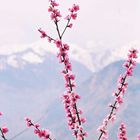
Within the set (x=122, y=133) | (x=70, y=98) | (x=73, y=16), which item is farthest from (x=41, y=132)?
(x=73, y=16)

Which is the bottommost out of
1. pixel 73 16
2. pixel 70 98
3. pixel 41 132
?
pixel 41 132

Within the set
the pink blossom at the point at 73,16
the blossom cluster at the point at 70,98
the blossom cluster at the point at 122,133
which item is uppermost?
the pink blossom at the point at 73,16

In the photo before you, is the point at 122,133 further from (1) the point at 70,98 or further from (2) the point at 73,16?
(2) the point at 73,16

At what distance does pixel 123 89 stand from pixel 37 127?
280cm

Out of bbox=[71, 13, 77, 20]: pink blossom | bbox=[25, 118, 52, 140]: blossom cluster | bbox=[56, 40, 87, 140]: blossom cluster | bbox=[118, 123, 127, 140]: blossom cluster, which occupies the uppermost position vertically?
bbox=[71, 13, 77, 20]: pink blossom

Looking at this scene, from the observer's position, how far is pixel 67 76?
1522 cm

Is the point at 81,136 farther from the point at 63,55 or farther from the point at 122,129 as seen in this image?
the point at 63,55

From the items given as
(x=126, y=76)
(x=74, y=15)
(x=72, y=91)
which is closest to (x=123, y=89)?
(x=126, y=76)

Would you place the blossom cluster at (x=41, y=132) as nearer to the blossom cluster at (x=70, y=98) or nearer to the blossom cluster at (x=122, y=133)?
the blossom cluster at (x=70, y=98)

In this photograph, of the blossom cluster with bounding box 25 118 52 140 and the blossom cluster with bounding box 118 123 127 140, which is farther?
the blossom cluster with bounding box 118 123 127 140

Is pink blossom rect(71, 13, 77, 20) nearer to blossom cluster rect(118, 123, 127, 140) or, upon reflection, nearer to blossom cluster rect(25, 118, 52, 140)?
blossom cluster rect(25, 118, 52, 140)

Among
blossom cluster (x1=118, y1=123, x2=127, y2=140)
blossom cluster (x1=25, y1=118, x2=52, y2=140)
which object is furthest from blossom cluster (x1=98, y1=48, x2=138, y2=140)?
blossom cluster (x1=25, y1=118, x2=52, y2=140)

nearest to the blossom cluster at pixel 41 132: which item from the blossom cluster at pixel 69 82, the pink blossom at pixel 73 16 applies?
the blossom cluster at pixel 69 82

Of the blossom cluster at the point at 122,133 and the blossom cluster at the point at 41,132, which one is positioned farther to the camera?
the blossom cluster at the point at 122,133
